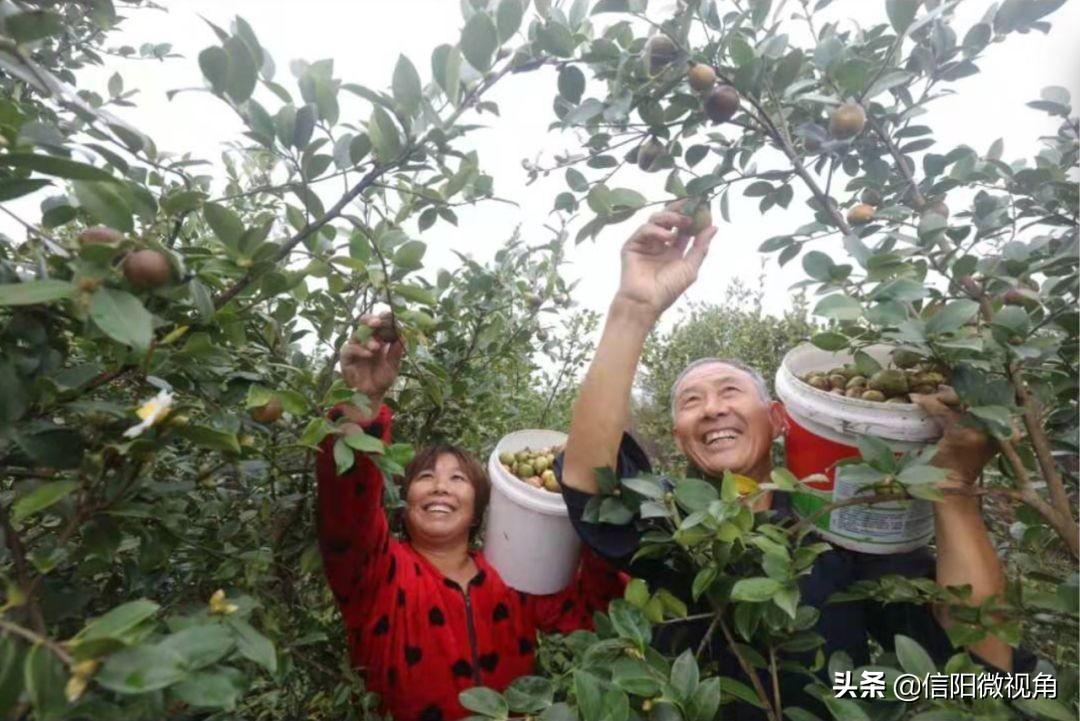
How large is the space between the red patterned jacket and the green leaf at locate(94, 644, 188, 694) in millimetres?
874

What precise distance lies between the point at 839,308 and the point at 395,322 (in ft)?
2.41

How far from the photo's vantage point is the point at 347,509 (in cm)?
142

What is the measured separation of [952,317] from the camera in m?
0.92

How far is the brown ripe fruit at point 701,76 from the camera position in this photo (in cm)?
113

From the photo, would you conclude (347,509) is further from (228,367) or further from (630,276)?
(630,276)

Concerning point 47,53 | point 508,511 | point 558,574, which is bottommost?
point 558,574

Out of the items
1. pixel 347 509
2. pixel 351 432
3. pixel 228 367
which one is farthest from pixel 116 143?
pixel 347 509

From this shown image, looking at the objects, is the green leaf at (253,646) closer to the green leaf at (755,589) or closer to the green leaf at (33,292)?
the green leaf at (33,292)

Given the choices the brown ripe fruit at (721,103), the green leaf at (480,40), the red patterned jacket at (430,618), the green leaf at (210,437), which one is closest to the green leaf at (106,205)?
the green leaf at (210,437)

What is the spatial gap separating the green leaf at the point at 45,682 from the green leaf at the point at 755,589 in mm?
714

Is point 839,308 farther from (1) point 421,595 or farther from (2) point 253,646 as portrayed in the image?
(1) point 421,595

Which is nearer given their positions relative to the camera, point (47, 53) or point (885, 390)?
point (885, 390)

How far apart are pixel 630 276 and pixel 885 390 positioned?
50 cm

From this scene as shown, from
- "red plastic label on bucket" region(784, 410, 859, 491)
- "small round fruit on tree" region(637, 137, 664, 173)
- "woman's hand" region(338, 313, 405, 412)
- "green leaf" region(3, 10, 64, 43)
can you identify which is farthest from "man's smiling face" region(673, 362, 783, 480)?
"green leaf" region(3, 10, 64, 43)
